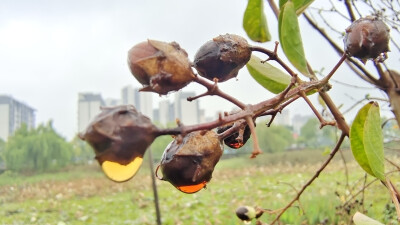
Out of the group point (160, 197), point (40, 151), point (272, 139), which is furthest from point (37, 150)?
point (272, 139)

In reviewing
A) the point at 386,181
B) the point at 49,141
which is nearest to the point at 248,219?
the point at 386,181

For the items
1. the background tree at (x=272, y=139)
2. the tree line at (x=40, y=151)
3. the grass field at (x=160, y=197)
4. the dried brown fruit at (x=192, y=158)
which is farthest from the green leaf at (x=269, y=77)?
the background tree at (x=272, y=139)

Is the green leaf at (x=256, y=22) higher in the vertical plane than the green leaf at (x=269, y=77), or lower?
higher

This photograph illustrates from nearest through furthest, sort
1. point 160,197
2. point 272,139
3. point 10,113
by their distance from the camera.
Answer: point 160,197 → point 272,139 → point 10,113

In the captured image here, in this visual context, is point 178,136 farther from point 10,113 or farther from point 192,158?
point 10,113

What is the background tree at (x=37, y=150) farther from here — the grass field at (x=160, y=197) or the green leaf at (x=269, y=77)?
the green leaf at (x=269, y=77)

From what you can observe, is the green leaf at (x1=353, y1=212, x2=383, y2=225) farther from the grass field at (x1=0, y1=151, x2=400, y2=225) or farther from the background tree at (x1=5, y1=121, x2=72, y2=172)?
the background tree at (x1=5, y1=121, x2=72, y2=172)
